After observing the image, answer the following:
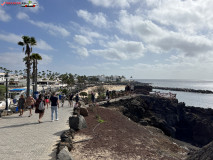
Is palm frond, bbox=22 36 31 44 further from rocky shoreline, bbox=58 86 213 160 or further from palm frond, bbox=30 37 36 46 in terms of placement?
rocky shoreline, bbox=58 86 213 160

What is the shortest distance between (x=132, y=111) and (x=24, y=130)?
19.3 m

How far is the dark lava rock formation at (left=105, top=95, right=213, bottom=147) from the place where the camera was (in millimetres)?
30694

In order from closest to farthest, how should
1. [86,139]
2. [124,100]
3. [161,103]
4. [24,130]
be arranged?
1. [86,139]
2. [24,130]
3. [124,100]
4. [161,103]

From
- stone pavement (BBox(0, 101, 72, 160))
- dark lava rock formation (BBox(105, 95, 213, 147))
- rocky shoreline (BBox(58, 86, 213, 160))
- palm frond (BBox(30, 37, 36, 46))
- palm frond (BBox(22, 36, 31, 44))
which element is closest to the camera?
stone pavement (BBox(0, 101, 72, 160))

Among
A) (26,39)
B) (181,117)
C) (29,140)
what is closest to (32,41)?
(26,39)

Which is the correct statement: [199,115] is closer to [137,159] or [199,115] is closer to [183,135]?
[183,135]

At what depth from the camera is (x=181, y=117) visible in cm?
3741

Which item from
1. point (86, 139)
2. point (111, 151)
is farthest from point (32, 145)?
point (111, 151)

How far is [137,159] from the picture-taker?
19.6ft

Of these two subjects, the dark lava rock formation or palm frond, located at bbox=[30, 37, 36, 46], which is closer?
palm frond, located at bbox=[30, 37, 36, 46]

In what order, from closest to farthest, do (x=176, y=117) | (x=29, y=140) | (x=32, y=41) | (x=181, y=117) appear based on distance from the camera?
(x=29, y=140) < (x=32, y=41) < (x=176, y=117) < (x=181, y=117)

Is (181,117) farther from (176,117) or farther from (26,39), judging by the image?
(26,39)

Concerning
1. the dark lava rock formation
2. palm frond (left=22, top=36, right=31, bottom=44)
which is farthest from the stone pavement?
the dark lava rock formation

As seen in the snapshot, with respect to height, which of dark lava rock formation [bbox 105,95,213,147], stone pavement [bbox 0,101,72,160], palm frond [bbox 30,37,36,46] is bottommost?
dark lava rock formation [bbox 105,95,213,147]
